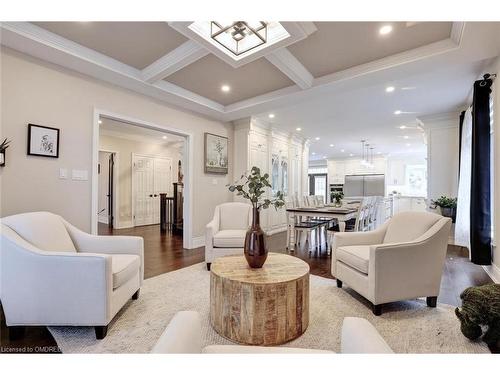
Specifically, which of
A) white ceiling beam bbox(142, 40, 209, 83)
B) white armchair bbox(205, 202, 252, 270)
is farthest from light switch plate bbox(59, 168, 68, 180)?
white armchair bbox(205, 202, 252, 270)

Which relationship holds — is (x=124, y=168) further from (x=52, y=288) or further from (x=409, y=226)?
(x=409, y=226)

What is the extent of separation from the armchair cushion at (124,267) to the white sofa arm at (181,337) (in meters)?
1.19

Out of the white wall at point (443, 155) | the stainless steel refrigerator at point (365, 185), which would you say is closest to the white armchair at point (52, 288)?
the white wall at point (443, 155)

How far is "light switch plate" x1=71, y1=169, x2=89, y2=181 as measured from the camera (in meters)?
2.97

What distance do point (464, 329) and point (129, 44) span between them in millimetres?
3833

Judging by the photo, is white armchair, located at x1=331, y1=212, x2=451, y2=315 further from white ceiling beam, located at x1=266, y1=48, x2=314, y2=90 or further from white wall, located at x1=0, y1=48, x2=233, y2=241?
white wall, located at x1=0, y1=48, x2=233, y2=241

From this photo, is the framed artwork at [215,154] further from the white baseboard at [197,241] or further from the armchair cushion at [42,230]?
the armchair cushion at [42,230]

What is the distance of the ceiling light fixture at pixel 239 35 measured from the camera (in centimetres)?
225

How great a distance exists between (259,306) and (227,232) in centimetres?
183

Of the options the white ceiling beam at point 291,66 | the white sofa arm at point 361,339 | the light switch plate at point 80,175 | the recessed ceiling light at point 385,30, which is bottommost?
the white sofa arm at point 361,339

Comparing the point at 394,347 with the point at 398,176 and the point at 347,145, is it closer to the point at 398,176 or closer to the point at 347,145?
the point at 347,145
